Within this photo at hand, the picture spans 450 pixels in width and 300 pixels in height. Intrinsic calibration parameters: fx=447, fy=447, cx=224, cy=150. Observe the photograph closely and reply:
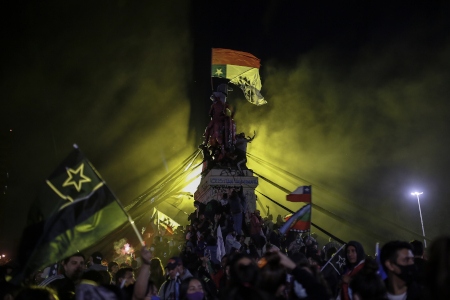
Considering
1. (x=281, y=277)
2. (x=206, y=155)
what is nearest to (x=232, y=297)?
(x=281, y=277)

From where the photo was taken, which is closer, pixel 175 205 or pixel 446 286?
pixel 446 286

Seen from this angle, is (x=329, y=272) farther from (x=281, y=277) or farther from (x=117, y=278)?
(x=281, y=277)

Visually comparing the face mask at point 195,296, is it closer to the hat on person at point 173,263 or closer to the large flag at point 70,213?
the large flag at point 70,213

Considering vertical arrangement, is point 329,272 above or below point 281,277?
above

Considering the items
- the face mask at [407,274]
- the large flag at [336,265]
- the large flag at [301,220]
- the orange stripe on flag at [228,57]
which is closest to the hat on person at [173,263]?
the large flag at [336,265]

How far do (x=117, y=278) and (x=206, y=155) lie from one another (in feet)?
61.7

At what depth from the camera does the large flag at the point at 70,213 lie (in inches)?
200

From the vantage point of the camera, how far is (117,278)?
745cm

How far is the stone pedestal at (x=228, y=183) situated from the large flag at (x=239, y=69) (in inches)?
284

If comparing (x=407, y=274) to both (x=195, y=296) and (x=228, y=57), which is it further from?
A: (x=228, y=57)

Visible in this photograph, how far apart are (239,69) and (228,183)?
28.1 feet

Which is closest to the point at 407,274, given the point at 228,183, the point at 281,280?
the point at 281,280

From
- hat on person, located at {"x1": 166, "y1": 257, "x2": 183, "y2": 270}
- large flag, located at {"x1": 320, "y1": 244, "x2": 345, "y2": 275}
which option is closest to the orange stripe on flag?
large flag, located at {"x1": 320, "y1": 244, "x2": 345, "y2": 275}

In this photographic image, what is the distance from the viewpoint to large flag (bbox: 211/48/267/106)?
28.6 m
